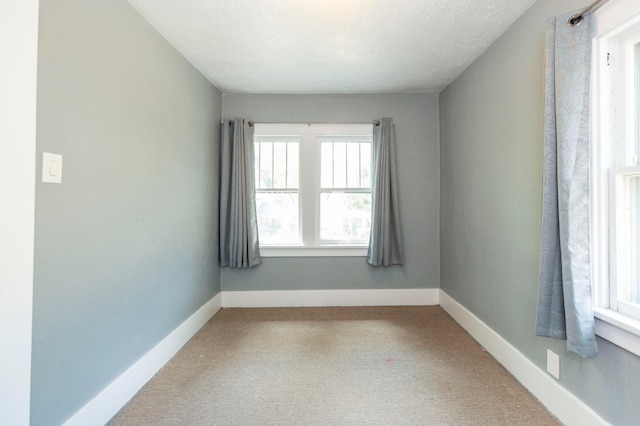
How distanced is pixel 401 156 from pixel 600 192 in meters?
1.93

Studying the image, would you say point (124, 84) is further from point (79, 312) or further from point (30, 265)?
point (79, 312)

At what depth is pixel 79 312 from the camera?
1352 mm

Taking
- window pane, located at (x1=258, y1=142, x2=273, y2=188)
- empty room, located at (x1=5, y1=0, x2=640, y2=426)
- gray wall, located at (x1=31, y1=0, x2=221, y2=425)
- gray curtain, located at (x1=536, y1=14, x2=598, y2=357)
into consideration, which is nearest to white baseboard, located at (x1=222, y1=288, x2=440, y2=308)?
empty room, located at (x1=5, y1=0, x2=640, y2=426)

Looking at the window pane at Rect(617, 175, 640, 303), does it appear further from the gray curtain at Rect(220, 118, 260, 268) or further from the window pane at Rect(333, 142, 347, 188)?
the gray curtain at Rect(220, 118, 260, 268)

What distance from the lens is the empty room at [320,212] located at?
1.23 m

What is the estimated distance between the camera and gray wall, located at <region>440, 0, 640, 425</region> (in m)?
1.32

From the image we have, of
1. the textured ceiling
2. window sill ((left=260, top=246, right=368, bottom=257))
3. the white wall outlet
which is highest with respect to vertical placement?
the textured ceiling

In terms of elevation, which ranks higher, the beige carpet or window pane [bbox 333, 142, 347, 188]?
window pane [bbox 333, 142, 347, 188]

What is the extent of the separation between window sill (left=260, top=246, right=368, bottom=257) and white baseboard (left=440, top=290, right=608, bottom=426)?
3.92ft

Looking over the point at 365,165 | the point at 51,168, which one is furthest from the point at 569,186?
the point at 51,168

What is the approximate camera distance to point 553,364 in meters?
1.55

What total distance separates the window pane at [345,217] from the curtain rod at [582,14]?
82.9 inches

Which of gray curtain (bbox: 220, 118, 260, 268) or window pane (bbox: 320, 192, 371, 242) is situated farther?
window pane (bbox: 320, 192, 371, 242)

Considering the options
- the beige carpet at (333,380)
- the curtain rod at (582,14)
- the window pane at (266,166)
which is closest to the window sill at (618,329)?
the beige carpet at (333,380)
